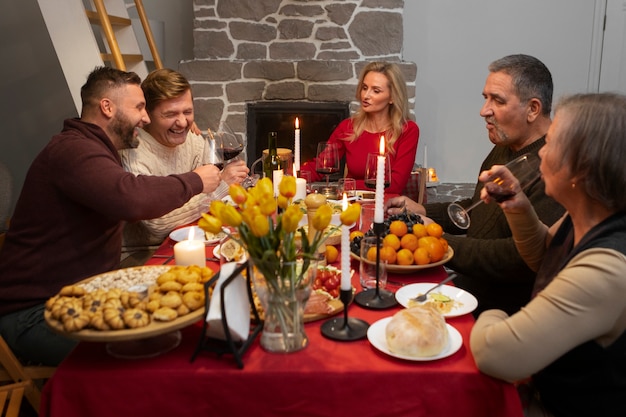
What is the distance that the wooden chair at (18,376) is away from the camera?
61.9 inches

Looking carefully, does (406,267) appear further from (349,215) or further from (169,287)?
(169,287)

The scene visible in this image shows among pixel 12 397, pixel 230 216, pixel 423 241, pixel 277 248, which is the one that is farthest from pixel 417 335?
pixel 12 397

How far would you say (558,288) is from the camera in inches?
42.7

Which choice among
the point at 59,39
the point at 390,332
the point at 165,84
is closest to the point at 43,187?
the point at 165,84

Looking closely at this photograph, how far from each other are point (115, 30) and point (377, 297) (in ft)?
10.4

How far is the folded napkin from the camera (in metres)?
1.16

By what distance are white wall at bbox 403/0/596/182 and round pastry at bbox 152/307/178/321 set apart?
3.83 meters

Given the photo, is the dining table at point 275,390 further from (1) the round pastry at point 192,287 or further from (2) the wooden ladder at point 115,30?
(2) the wooden ladder at point 115,30

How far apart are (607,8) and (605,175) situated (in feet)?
13.0

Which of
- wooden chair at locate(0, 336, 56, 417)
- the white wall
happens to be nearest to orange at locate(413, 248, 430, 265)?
wooden chair at locate(0, 336, 56, 417)

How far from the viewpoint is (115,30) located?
388 cm

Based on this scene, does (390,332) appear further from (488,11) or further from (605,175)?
(488,11)

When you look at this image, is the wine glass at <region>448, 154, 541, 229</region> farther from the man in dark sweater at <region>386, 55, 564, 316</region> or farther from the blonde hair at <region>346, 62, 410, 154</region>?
the blonde hair at <region>346, 62, 410, 154</region>

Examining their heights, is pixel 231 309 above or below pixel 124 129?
below
